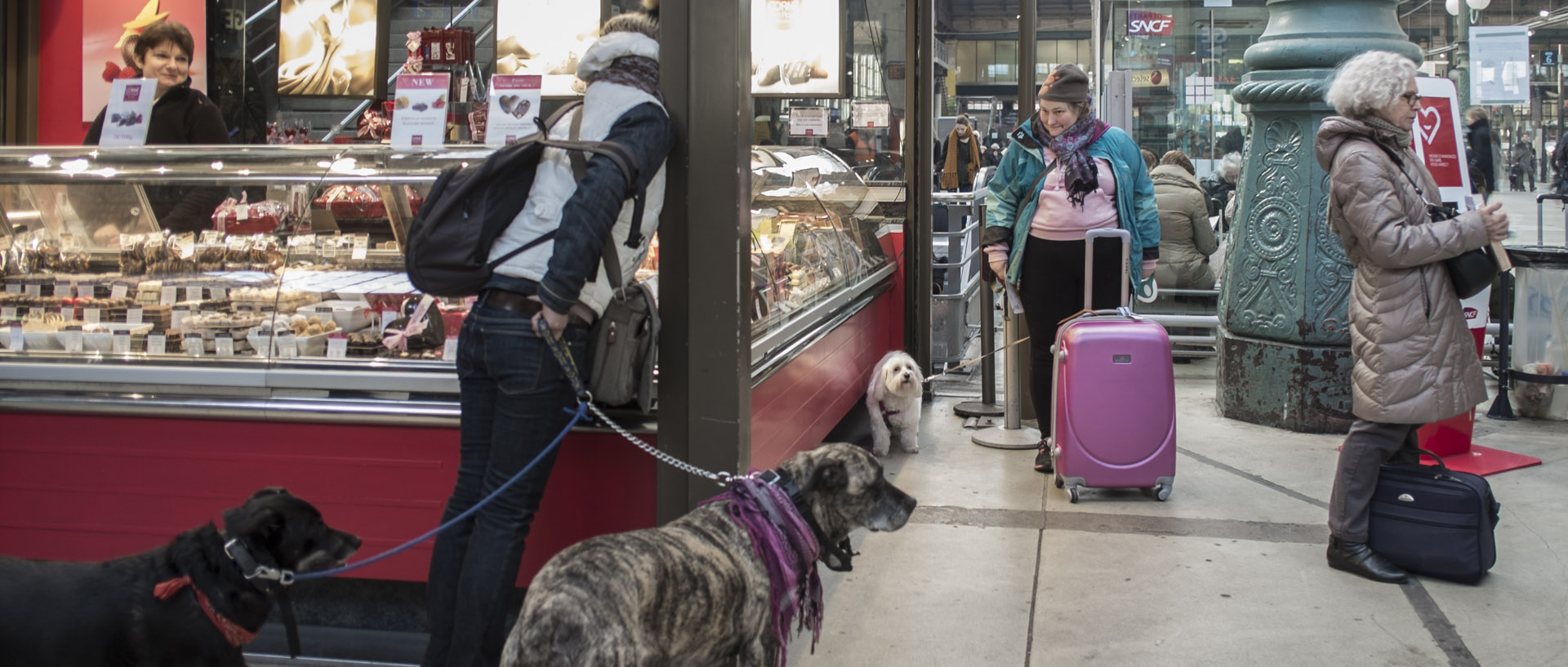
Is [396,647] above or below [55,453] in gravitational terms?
below

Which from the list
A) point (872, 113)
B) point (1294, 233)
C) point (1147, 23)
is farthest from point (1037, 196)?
point (1147, 23)

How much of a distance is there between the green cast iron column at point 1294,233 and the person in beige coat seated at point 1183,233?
6.74ft

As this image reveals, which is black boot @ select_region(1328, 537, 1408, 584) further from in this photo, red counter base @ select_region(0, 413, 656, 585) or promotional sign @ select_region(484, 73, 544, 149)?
promotional sign @ select_region(484, 73, 544, 149)

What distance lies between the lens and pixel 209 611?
2.66 m

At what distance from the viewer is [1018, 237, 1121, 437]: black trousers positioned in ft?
17.4

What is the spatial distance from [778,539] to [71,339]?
2566 millimetres

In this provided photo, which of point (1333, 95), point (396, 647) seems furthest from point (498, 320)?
point (1333, 95)

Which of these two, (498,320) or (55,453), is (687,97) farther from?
(55,453)

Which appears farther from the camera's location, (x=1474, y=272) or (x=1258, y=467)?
(x=1258, y=467)

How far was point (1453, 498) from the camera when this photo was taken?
156 inches

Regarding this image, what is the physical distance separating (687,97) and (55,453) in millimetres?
2299

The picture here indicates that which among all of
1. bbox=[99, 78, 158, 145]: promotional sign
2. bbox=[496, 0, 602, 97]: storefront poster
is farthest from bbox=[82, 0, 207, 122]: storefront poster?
bbox=[99, 78, 158, 145]: promotional sign

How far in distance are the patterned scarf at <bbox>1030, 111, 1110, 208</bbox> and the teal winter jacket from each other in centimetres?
4

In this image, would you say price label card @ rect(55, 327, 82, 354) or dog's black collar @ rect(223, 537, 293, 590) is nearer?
dog's black collar @ rect(223, 537, 293, 590)
